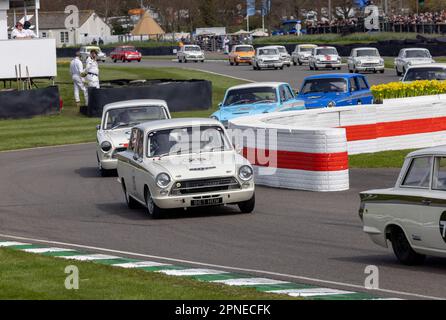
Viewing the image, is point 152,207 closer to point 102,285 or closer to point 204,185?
point 204,185

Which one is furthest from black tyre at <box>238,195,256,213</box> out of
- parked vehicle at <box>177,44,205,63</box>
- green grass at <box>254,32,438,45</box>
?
parked vehicle at <box>177,44,205,63</box>

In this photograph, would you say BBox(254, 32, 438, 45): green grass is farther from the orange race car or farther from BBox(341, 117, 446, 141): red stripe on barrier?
BBox(341, 117, 446, 141): red stripe on barrier

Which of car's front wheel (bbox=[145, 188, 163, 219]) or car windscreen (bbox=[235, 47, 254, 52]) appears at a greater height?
car's front wheel (bbox=[145, 188, 163, 219])

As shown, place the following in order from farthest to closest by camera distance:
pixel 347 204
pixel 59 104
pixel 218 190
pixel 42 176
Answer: pixel 59 104, pixel 42 176, pixel 347 204, pixel 218 190

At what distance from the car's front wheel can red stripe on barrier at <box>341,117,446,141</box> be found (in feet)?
26.3

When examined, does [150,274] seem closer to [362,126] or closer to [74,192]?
[74,192]

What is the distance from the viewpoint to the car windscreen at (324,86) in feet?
98.0

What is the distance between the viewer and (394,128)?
24703mm

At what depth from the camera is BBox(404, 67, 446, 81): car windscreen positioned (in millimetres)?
34875

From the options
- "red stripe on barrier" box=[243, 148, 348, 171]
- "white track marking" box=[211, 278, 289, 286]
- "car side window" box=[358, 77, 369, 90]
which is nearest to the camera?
"white track marking" box=[211, 278, 289, 286]

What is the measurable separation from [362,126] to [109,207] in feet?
25.0

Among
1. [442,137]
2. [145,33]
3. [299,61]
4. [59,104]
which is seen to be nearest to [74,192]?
[442,137]

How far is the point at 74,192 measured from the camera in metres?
20.7

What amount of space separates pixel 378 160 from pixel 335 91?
718cm
